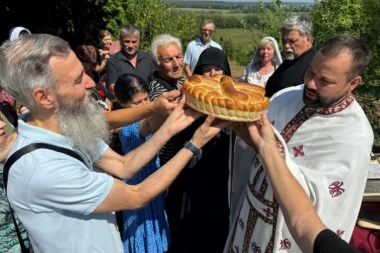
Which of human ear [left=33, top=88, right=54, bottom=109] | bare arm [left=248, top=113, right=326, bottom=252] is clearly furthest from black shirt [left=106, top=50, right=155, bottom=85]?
human ear [left=33, top=88, right=54, bottom=109]

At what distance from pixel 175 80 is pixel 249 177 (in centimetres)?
172

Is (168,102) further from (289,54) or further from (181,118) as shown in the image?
(289,54)

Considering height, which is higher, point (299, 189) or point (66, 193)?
point (66, 193)

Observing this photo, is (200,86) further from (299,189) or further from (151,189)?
(299,189)

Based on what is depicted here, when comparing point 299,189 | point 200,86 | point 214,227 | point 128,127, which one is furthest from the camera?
point 214,227

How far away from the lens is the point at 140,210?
10.7 feet

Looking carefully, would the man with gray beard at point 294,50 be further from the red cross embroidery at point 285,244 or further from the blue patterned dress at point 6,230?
the blue patterned dress at point 6,230

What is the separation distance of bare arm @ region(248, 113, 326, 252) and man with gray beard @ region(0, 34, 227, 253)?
45 cm

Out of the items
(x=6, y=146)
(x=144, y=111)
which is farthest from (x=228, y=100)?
(x=6, y=146)

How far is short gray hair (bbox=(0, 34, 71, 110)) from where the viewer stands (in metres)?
1.69

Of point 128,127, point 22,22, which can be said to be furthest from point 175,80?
point 22,22

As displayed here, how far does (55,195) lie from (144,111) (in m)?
1.18

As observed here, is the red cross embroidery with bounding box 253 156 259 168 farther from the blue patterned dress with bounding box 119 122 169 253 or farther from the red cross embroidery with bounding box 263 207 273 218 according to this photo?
the blue patterned dress with bounding box 119 122 169 253

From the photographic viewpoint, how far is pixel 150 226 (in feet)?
10.8
